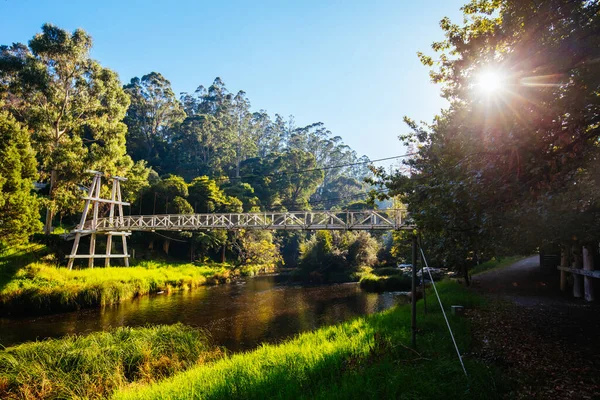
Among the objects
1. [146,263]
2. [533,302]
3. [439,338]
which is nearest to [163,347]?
[439,338]

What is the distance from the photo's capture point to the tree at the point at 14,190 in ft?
45.3

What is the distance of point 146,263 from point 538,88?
2431 centimetres

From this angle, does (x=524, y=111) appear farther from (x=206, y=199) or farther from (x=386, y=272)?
(x=206, y=199)

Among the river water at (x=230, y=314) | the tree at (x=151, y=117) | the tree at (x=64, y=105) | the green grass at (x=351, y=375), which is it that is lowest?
the river water at (x=230, y=314)

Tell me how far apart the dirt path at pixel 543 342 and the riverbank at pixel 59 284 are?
15390 mm

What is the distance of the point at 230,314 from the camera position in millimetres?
13820

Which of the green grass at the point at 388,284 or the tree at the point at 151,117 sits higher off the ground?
the tree at the point at 151,117

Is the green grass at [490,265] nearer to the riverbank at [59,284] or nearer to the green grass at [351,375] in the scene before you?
the green grass at [351,375]

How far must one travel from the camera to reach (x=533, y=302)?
10.3m

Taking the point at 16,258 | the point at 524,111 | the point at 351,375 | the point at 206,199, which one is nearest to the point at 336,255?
the point at 206,199

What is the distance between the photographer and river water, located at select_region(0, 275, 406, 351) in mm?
10695

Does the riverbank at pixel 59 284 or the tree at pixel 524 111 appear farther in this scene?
the riverbank at pixel 59 284

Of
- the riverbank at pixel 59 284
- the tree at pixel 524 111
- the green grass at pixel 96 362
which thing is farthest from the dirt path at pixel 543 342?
the riverbank at pixel 59 284

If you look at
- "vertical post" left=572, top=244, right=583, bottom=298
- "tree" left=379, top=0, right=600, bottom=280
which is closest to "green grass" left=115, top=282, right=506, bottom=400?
"tree" left=379, top=0, right=600, bottom=280
